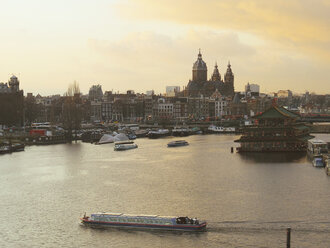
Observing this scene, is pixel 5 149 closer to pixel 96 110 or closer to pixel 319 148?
pixel 319 148

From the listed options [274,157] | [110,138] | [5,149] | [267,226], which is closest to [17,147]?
[5,149]

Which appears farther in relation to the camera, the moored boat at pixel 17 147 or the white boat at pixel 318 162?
the moored boat at pixel 17 147

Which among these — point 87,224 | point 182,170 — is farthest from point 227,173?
point 87,224

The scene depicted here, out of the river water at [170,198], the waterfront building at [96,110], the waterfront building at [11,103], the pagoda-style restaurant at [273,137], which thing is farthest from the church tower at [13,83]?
the pagoda-style restaurant at [273,137]

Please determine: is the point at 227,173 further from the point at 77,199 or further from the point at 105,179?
the point at 77,199

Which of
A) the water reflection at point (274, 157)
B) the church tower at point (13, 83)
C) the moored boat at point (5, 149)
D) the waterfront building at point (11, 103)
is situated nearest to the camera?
the water reflection at point (274, 157)

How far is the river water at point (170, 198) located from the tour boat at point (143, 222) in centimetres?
58

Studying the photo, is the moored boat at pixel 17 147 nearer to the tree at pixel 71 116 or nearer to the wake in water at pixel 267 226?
the tree at pixel 71 116

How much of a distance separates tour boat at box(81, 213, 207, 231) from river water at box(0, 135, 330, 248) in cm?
58

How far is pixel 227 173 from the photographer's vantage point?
5431 cm

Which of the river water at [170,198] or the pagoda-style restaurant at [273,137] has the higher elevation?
the pagoda-style restaurant at [273,137]

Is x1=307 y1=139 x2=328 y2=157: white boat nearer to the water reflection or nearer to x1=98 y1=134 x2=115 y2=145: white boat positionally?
A: the water reflection

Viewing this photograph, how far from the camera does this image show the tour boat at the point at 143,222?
32719 millimetres

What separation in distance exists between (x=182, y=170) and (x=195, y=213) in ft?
68.5
